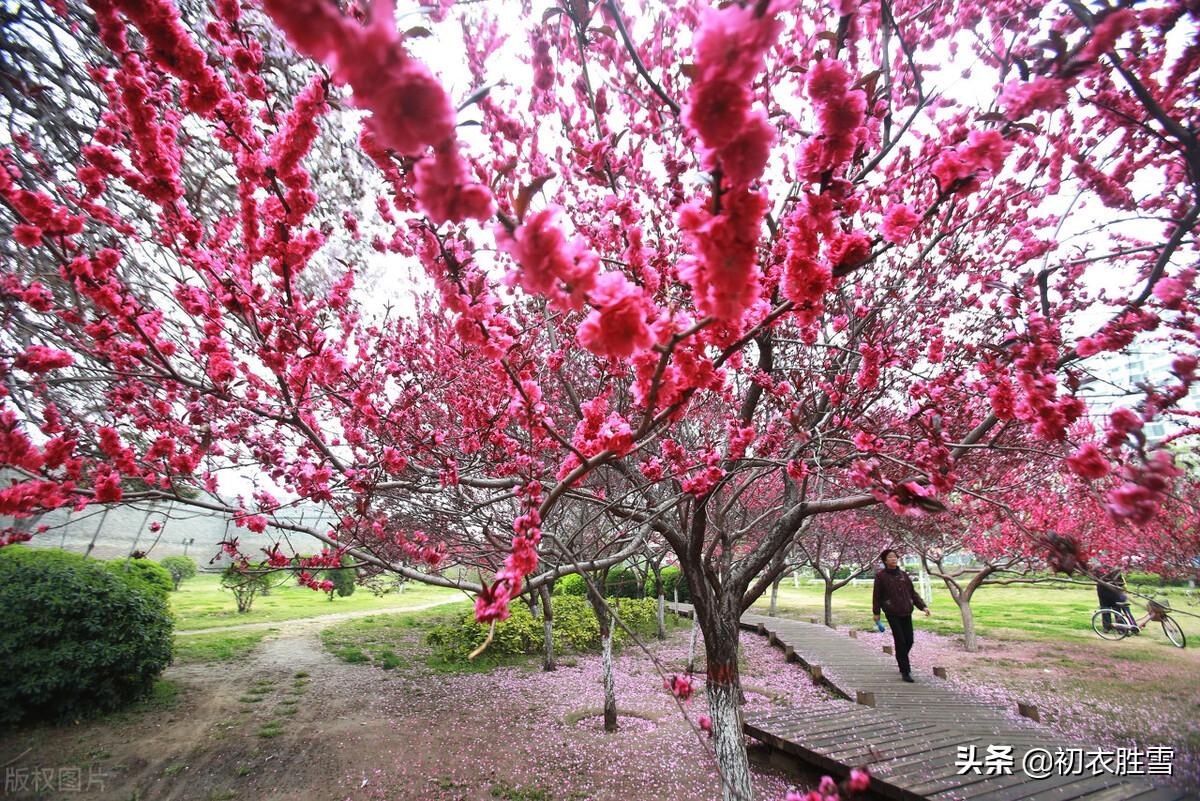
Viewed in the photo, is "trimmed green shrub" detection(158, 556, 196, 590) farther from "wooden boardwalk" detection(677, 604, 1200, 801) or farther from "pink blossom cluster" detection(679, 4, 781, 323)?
"pink blossom cluster" detection(679, 4, 781, 323)

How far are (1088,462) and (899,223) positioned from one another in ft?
3.95

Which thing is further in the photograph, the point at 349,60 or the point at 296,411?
Result: the point at 296,411

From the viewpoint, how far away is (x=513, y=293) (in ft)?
16.8

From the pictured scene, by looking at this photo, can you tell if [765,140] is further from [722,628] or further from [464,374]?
[464,374]

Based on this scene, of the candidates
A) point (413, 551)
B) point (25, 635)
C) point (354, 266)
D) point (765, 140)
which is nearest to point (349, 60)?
point (765, 140)

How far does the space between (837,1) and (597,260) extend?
158cm

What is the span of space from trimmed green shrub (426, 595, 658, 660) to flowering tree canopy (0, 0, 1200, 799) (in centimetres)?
637

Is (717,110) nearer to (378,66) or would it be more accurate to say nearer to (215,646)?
(378,66)

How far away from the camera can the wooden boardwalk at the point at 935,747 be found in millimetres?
3410

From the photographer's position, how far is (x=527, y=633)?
10203mm

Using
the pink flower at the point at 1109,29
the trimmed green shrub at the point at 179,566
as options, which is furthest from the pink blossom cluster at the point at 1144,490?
the trimmed green shrub at the point at 179,566

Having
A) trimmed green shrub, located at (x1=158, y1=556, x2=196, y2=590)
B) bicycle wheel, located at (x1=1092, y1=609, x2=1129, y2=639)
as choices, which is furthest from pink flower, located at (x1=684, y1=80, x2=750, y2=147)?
trimmed green shrub, located at (x1=158, y1=556, x2=196, y2=590)

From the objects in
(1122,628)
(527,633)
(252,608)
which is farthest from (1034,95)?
(252,608)

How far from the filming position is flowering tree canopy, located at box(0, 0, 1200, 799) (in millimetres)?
1163
